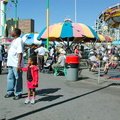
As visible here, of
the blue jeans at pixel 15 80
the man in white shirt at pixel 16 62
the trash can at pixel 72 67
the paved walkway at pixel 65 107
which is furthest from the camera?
the trash can at pixel 72 67

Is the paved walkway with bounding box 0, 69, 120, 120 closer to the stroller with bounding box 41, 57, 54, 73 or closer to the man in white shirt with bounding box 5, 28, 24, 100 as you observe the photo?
the man in white shirt with bounding box 5, 28, 24, 100

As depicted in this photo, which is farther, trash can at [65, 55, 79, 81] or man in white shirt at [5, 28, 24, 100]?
trash can at [65, 55, 79, 81]

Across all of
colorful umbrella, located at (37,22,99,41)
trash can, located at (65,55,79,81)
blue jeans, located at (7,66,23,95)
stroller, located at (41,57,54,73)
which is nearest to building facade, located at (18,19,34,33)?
colorful umbrella, located at (37,22,99,41)

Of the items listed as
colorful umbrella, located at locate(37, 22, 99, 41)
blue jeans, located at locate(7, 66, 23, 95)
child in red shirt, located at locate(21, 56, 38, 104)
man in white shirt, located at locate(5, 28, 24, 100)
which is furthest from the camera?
colorful umbrella, located at locate(37, 22, 99, 41)

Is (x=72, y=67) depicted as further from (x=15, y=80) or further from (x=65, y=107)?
(x=65, y=107)

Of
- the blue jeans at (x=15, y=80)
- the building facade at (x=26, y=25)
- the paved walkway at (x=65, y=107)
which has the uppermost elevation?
the building facade at (x=26, y=25)

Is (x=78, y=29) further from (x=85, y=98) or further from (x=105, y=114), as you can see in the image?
(x=105, y=114)

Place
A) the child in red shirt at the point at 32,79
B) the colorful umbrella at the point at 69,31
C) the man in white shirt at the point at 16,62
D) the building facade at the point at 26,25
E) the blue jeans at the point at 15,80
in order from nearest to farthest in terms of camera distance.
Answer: the child in red shirt at the point at 32,79 < the man in white shirt at the point at 16,62 < the blue jeans at the point at 15,80 < the colorful umbrella at the point at 69,31 < the building facade at the point at 26,25

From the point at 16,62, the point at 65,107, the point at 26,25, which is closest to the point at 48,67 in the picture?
the point at 16,62

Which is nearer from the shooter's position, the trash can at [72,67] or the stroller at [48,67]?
the trash can at [72,67]

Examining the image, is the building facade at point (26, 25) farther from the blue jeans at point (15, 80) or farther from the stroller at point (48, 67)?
the blue jeans at point (15, 80)

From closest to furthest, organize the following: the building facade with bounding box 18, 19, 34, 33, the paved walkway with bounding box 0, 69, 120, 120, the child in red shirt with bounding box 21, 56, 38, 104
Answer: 1. the paved walkway with bounding box 0, 69, 120, 120
2. the child in red shirt with bounding box 21, 56, 38, 104
3. the building facade with bounding box 18, 19, 34, 33

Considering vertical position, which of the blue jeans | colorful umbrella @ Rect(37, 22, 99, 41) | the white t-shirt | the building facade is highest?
the building facade

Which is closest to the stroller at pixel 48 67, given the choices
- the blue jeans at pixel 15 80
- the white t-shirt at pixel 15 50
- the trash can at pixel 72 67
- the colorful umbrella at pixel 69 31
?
the colorful umbrella at pixel 69 31
